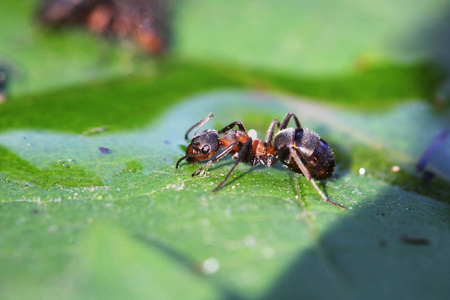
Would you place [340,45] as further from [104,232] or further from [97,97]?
[104,232]


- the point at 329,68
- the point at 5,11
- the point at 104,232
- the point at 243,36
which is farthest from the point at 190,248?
the point at 5,11

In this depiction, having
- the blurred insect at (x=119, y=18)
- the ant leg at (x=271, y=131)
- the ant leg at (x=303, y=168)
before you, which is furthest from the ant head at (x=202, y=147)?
the blurred insect at (x=119, y=18)

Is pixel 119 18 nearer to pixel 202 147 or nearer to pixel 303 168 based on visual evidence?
pixel 202 147

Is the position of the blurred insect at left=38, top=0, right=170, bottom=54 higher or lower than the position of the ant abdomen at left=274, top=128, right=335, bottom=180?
→ higher

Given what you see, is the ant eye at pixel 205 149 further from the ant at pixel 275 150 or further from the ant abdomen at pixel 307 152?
the ant abdomen at pixel 307 152

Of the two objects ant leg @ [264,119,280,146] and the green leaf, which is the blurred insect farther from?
ant leg @ [264,119,280,146]

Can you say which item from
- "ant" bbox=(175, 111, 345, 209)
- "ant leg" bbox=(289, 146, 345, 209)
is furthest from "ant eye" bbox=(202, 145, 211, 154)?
"ant leg" bbox=(289, 146, 345, 209)

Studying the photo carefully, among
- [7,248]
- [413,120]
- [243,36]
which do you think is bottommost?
[7,248]
